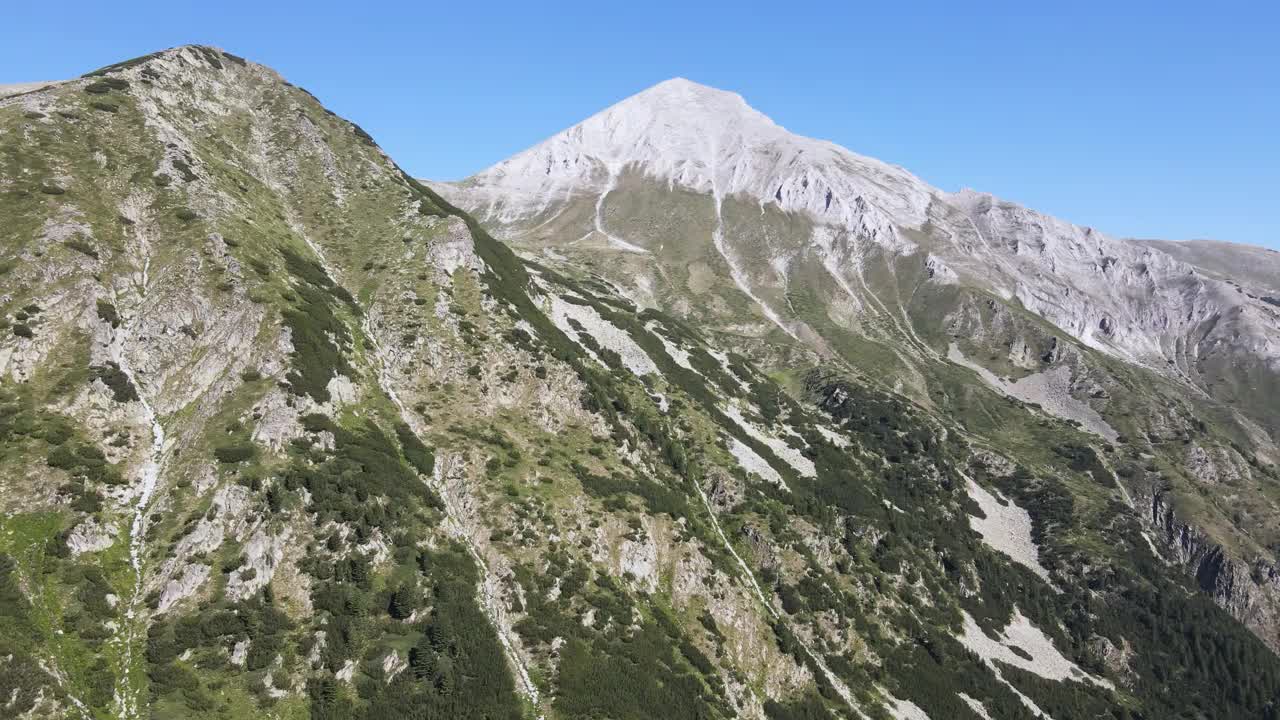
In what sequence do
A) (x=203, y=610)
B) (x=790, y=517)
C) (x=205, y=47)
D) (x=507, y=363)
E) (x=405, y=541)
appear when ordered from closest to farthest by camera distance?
(x=203, y=610) < (x=405, y=541) < (x=507, y=363) < (x=790, y=517) < (x=205, y=47)

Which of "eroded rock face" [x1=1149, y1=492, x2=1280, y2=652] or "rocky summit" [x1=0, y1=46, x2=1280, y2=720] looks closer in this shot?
"rocky summit" [x1=0, y1=46, x2=1280, y2=720]

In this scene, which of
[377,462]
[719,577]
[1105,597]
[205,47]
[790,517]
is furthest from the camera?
[205,47]

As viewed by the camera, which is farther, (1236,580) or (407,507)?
(1236,580)

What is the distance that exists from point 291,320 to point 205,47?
113032mm

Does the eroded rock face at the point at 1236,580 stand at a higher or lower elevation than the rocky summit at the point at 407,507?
lower


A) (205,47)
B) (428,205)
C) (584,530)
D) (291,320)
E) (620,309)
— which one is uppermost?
(205,47)

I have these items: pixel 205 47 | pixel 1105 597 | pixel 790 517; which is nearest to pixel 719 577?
pixel 790 517

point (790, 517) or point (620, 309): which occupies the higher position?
point (620, 309)

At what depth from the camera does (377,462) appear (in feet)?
238

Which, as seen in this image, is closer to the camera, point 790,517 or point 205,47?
point 790,517

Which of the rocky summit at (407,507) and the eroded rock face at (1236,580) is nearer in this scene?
the rocky summit at (407,507)

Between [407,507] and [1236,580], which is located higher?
[407,507]

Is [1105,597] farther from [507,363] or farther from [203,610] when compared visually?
[203,610]

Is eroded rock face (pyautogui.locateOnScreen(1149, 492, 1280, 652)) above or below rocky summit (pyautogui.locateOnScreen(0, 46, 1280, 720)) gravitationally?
below
